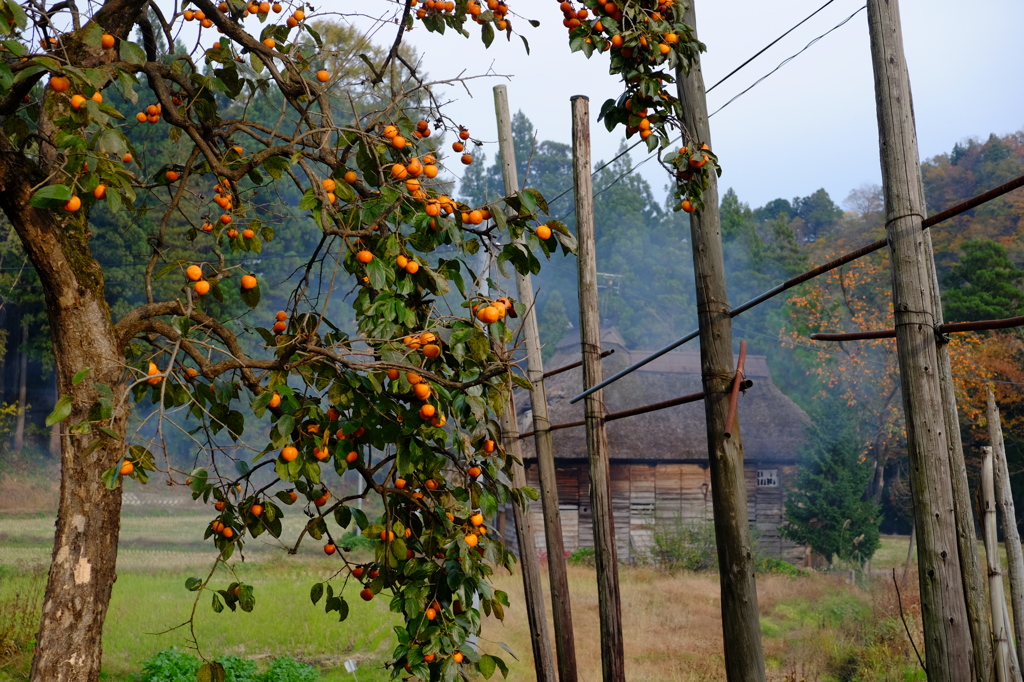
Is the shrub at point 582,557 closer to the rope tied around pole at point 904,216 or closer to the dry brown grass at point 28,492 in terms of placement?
the dry brown grass at point 28,492

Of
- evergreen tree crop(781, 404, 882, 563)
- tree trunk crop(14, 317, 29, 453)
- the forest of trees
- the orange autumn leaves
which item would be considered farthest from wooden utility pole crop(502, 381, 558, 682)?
tree trunk crop(14, 317, 29, 453)

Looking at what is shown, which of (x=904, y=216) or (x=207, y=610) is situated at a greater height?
(x=904, y=216)

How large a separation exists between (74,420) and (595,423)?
2409 millimetres

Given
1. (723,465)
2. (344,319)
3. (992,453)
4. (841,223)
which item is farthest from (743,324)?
(723,465)

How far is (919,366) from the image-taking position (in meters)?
2.15

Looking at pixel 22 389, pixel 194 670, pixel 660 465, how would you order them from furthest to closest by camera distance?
1. pixel 22 389
2. pixel 660 465
3. pixel 194 670

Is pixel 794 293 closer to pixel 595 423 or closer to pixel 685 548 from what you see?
pixel 685 548

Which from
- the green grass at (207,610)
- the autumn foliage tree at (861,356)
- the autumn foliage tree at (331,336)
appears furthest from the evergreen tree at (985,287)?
the autumn foliage tree at (331,336)

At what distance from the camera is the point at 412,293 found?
2619 millimetres

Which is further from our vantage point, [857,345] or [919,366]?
[857,345]

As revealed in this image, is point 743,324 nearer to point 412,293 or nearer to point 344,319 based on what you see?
point 344,319

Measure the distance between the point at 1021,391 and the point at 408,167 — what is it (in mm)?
13064

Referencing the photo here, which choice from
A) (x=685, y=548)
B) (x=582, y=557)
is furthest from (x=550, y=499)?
(x=582, y=557)

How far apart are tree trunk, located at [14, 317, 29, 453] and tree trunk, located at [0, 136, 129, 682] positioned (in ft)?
53.3
